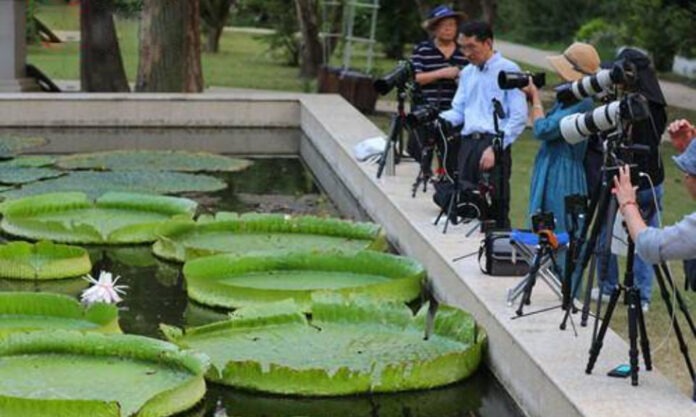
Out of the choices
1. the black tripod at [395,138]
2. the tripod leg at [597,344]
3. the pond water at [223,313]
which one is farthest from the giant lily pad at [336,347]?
Answer: the black tripod at [395,138]

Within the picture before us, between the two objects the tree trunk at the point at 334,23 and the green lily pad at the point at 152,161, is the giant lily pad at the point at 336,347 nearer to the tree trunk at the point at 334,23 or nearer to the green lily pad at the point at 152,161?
the green lily pad at the point at 152,161

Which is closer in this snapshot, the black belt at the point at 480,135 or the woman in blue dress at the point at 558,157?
the woman in blue dress at the point at 558,157

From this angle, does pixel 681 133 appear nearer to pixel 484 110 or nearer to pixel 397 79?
pixel 484 110

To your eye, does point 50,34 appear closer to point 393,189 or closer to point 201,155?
point 201,155

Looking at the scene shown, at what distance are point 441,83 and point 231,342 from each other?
11.7ft

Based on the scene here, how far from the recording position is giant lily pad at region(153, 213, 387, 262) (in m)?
8.97

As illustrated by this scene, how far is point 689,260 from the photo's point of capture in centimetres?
512

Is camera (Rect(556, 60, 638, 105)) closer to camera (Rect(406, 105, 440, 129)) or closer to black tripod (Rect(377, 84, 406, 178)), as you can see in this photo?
camera (Rect(406, 105, 440, 129))

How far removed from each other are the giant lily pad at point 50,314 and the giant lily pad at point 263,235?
1.60 m

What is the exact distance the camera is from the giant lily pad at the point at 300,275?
771 cm

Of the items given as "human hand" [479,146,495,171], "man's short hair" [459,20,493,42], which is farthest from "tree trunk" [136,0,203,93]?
"human hand" [479,146,495,171]

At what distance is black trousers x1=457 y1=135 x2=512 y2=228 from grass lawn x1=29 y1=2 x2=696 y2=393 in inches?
34.4

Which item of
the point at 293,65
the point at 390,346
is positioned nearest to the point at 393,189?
the point at 390,346

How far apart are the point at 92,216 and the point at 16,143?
409 cm
